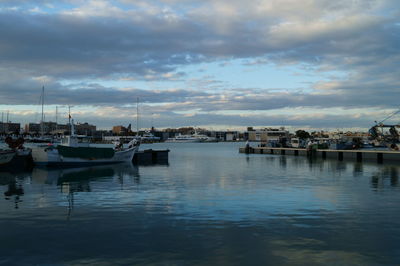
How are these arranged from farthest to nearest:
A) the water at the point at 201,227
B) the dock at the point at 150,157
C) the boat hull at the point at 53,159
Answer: the dock at the point at 150,157
the boat hull at the point at 53,159
the water at the point at 201,227

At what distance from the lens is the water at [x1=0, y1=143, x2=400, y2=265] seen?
11.2 m

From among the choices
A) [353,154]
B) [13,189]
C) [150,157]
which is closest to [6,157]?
[13,189]

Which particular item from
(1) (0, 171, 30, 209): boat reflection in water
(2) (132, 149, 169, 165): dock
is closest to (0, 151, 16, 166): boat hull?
(1) (0, 171, 30, 209): boat reflection in water

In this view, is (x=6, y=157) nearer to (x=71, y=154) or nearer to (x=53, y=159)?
(x=53, y=159)

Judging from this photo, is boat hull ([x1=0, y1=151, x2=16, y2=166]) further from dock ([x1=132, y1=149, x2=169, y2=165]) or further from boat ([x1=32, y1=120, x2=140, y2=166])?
dock ([x1=132, y1=149, x2=169, y2=165])

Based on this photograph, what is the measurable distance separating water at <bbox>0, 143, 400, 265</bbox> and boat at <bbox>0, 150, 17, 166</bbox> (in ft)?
59.6

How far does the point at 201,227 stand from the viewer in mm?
14703

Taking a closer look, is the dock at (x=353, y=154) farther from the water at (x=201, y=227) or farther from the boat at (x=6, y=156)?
the boat at (x=6, y=156)

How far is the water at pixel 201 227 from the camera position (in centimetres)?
1123

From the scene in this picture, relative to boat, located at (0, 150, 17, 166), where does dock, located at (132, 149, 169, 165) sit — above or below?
below

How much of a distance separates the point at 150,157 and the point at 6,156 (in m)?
25.5

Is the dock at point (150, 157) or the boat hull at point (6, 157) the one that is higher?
the boat hull at point (6, 157)

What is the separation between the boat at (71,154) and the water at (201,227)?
67.3 ft

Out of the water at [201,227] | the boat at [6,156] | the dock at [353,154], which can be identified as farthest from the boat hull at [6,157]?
the dock at [353,154]
